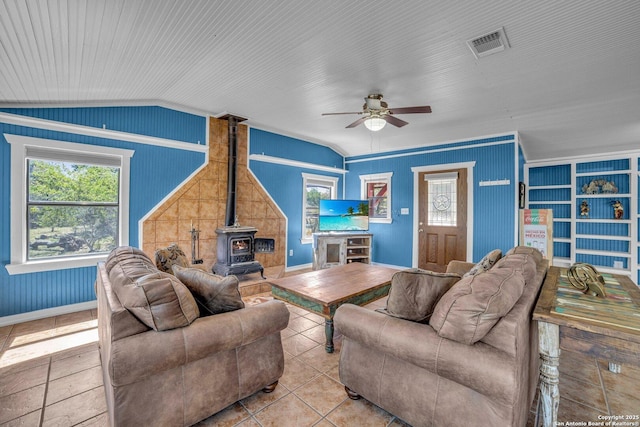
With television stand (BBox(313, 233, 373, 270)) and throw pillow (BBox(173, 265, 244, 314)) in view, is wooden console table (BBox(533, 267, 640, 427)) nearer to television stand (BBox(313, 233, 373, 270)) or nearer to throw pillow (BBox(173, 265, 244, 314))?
throw pillow (BBox(173, 265, 244, 314))

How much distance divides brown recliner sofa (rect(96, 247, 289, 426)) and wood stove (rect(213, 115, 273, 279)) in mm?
2567

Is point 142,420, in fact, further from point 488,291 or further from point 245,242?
point 245,242

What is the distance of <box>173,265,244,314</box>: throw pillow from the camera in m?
1.80

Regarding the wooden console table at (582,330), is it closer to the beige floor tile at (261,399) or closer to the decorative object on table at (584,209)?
the beige floor tile at (261,399)

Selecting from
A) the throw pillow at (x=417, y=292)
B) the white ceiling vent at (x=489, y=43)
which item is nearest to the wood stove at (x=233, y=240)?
the throw pillow at (x=417, y=292)

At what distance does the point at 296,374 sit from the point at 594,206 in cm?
649

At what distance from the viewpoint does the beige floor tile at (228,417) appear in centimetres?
173

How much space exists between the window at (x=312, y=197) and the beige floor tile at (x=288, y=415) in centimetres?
436

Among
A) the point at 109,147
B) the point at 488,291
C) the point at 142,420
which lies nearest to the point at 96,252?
the point at 109,147

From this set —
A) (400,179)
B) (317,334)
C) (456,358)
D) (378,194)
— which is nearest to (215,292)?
(456,358)

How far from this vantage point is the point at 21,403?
190 centimetres

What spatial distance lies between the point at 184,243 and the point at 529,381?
14.5 feet

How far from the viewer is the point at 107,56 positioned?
8.30ft

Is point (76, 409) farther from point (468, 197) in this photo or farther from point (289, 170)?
point (468, 197)
